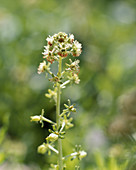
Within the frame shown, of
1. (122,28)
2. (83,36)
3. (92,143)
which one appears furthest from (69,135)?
(122,28)

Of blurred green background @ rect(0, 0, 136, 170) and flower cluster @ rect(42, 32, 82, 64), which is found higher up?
blurred green background @ rect(0, 0, 136, 170)

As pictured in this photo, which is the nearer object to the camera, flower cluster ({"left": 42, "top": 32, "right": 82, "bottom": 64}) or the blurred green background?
flower cluster ({"left": 42, "top": 32, "right": 82, "bottom": 64})

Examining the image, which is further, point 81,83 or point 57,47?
point 81,83

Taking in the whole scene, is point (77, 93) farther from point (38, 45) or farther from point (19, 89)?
point (38, 45)

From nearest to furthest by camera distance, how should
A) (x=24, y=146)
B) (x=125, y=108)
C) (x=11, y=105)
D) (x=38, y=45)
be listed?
(x=125, y=108) < (x=24, y=146) < (x=11, y=105) < (x=38, y=45)

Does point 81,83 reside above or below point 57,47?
above

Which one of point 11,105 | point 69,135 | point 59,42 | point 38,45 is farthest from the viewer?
point 38,45

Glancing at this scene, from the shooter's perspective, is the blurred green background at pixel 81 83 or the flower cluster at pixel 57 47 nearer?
the flower cluster at pixel 57 47

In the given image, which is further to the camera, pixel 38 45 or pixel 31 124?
pixel 38 45
